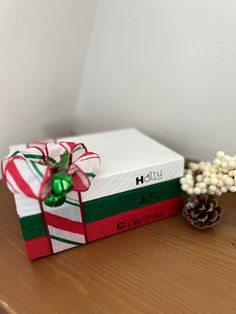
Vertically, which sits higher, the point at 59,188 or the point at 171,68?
the point at 171,68

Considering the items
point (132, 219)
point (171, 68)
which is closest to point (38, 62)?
point (171, 68)

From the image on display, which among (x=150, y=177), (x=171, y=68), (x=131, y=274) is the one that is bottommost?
(x=131, y=274)

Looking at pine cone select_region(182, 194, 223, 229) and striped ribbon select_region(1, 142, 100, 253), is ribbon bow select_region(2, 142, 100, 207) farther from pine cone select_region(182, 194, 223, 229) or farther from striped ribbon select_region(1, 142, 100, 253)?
pine cone select_region(182, 194, 223, 229)

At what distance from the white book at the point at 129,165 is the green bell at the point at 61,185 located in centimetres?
7

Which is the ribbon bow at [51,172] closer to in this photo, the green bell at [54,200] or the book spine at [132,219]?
the green bell at [54,200]

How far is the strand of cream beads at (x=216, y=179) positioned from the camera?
1.74 feet

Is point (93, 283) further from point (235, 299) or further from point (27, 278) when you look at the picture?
point (235, 299)

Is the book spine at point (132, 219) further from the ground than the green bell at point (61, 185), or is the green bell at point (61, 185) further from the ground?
the green bell at point (61, 185)

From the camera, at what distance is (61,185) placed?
0.42 m

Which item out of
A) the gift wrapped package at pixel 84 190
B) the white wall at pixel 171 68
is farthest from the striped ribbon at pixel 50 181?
the white wall at pixel 171 68

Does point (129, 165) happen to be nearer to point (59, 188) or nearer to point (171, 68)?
point (59, 188)

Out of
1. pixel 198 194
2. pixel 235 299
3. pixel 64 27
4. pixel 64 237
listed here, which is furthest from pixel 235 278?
pixel 64 27

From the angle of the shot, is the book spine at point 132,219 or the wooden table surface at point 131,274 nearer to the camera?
the wooden table surface at point 131,274

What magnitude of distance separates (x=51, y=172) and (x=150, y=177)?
0.62 ft
